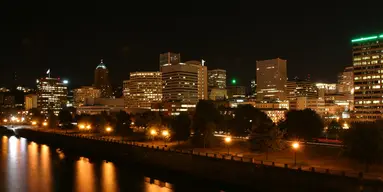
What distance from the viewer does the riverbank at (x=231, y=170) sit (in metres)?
22.5

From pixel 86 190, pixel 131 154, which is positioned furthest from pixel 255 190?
pixel 131 154

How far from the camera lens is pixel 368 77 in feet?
326

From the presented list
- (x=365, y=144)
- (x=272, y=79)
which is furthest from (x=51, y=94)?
(x=365, y=144)

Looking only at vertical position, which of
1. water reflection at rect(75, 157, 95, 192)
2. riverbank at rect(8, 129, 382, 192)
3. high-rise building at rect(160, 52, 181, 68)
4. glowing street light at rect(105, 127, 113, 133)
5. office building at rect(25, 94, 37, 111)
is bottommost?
water reflection at rect(75, 157, 95, 192)

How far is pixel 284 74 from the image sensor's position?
182 meters

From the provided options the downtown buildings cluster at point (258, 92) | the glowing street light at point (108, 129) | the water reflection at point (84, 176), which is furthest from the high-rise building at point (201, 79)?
the water reflection at point (84, 176)

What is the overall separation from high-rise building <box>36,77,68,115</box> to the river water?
433ft

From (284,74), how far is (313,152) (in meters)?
152

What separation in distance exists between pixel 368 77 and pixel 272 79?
80312 millimetres

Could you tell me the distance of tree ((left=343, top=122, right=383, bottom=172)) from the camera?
25875mm

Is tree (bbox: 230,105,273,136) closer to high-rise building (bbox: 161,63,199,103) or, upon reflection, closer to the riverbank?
the riverbank

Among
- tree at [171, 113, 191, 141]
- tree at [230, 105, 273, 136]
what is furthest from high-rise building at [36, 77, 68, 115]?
tree at [171, 113, 191, 141]

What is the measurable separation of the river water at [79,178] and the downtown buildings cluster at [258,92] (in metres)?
60.6

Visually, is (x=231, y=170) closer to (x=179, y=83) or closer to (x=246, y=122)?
(x=246, y=122)
